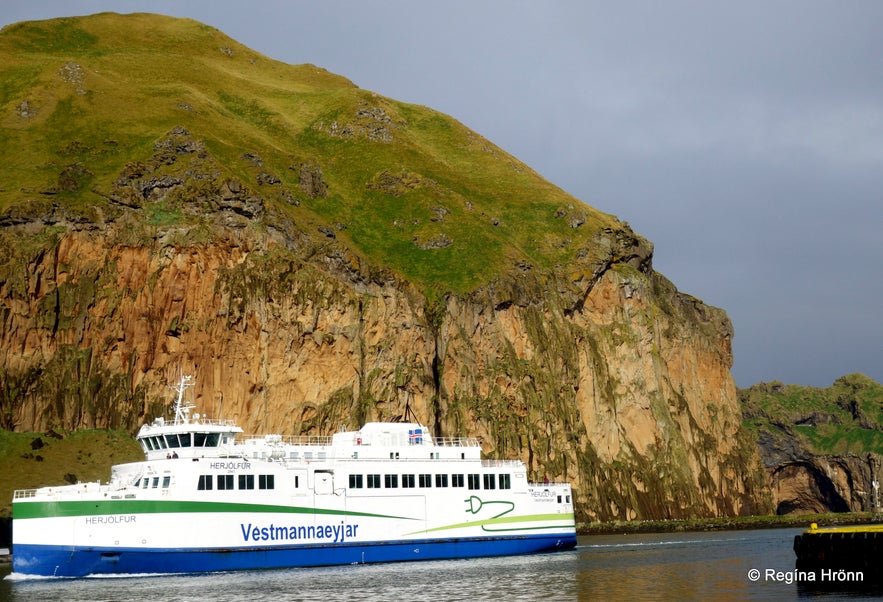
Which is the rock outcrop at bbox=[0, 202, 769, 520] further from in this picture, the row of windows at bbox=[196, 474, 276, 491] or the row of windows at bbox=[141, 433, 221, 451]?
the row of windows at bbox=[196, 474, 276, 491]

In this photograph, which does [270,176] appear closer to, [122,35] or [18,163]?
[18,163]

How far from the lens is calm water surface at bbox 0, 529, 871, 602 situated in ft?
156

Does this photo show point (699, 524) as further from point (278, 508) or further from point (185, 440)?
point (185, 440)

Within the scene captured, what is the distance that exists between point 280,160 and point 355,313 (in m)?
31.2

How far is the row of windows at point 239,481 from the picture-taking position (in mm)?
57812

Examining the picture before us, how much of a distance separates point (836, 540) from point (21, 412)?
70.0 metres

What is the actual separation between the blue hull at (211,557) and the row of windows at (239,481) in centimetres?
336

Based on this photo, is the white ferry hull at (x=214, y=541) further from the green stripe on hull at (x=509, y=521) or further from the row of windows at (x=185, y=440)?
the row of windows at (x=185, y=440)

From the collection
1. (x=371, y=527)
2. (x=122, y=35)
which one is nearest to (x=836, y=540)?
(x=371, y=527)

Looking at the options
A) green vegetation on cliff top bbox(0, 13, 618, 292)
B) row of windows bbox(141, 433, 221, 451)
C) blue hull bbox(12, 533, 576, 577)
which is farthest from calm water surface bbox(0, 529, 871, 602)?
green vegetation on cliff top bbox(0, 13, 618, 292)

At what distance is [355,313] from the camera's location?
107312mm

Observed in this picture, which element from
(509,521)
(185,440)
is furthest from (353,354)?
(185,440)

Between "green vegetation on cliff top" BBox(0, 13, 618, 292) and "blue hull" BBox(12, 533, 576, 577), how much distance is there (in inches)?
2042

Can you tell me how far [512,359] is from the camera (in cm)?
11500
